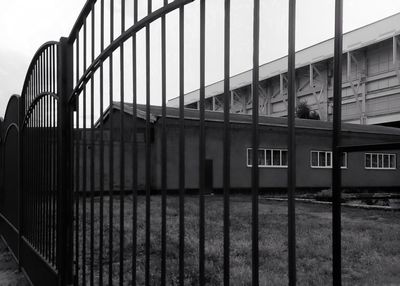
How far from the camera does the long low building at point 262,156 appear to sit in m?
16.0

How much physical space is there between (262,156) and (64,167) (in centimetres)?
1673

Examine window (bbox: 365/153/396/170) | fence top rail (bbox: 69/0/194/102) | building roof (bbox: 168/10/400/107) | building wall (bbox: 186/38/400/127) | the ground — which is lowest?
the ground

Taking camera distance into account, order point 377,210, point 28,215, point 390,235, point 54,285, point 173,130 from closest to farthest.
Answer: point 54,285 → point 28,215 → point 390,235 → point 377,210 → point 173,130

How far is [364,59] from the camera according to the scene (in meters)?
25.8

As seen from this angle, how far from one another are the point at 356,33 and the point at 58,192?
26394 mm

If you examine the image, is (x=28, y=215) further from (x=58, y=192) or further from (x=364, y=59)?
(x=364, y=59)

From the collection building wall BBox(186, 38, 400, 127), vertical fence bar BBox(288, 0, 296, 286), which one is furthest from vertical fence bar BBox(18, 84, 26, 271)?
building wall BBox(186, 38, 400, 127)

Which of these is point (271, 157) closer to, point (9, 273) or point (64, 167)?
point (9, 273)

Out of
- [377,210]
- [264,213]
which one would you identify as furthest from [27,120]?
[377,210]

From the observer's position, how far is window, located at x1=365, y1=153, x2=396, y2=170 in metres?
A: 22.2

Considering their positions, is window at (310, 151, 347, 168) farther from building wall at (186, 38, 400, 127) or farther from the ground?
the ground

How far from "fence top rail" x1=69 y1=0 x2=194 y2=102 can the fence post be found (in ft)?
0.74

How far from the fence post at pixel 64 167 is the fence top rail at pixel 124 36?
23cm

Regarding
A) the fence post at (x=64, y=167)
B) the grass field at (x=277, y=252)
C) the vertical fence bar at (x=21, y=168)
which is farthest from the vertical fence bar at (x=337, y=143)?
the vertical fence bar at (x=21, y=168)
